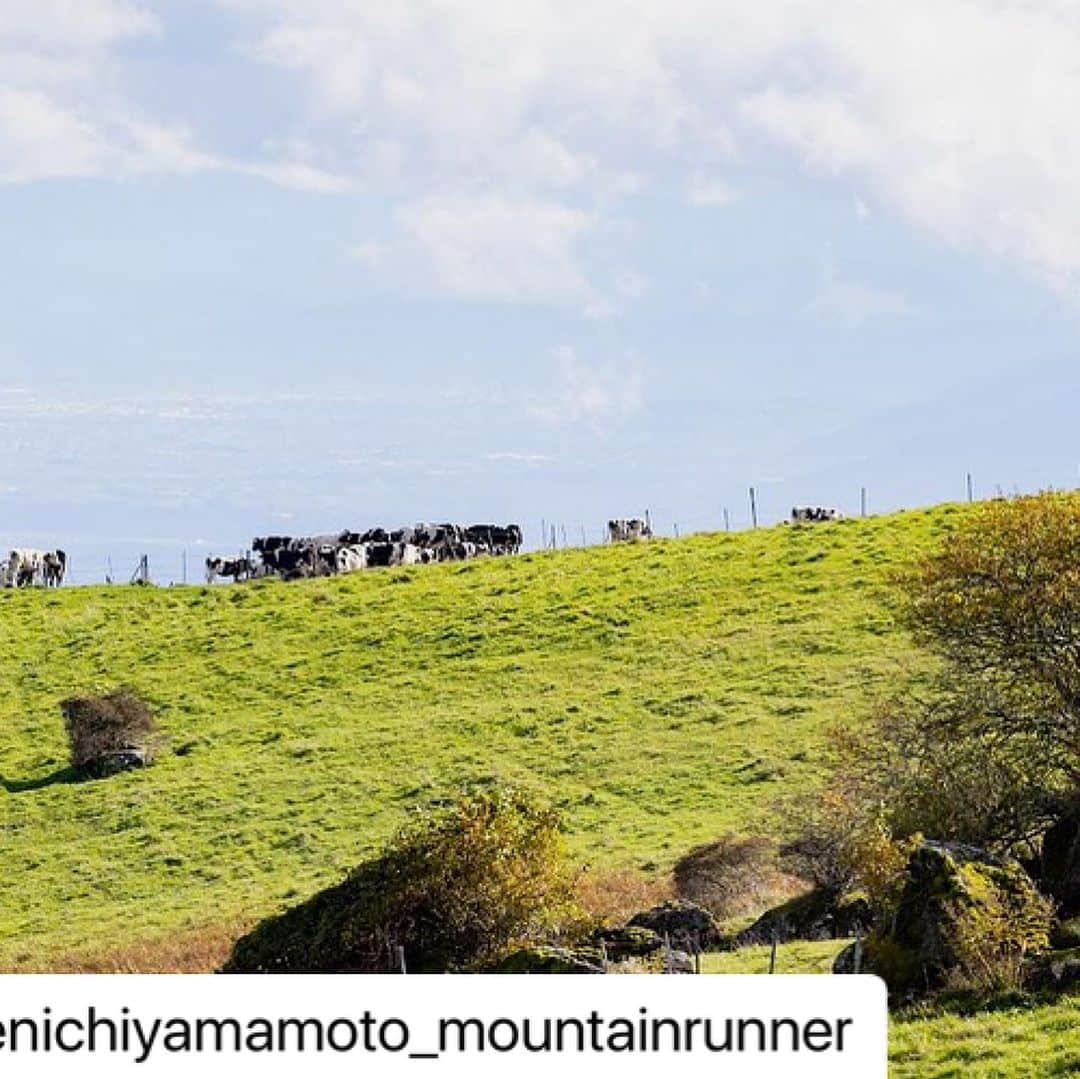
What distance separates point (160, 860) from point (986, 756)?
26834 mm

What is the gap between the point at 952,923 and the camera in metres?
22.8

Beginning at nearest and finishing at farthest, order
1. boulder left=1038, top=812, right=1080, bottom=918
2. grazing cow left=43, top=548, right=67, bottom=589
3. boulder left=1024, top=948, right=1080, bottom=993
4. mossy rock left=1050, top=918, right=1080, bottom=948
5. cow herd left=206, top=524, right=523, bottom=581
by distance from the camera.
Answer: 1. boulder left=1024, top=948, right=1080, bottom=993
2. mossy rock left=1050, top=918, right=1080, bottom=948
3. boulder left=1038, top=812, right=1080, bottom=918
4. cow herd left=206, top=524, right=523, bottom=581
5. grazing cow left=43, top=548, right=67, bottom=589

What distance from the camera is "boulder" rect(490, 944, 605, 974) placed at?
23938mm

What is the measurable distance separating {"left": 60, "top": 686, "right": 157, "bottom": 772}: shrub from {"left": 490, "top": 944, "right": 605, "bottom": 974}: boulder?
36.8 meters

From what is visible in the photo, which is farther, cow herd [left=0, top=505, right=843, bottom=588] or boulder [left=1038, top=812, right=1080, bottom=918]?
cow herd [left=0, top=505, right=843, bottom=588]

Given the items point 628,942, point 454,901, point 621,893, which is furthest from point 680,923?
point 621,893

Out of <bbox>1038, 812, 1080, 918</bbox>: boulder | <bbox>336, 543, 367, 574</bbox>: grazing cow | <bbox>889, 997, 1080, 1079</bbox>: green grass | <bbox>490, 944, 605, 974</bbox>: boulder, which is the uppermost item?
<bbox>336, 543, 367, 574</bbox>: grazing cow

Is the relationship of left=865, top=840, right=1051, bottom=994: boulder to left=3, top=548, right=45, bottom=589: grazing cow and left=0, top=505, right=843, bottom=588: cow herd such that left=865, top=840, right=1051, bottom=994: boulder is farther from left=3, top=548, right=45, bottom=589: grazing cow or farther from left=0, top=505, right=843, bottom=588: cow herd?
left=3, top=548, right=45, bottom=589: grazing cow

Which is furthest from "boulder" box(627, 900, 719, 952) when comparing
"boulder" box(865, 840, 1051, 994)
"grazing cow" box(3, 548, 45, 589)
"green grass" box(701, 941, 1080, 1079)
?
"grazing cow" box(3, 548, 45, 589)

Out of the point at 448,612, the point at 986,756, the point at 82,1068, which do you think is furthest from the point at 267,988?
the point at 448,612

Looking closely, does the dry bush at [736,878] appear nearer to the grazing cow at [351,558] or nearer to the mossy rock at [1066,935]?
the mossy rock at [1066,935]

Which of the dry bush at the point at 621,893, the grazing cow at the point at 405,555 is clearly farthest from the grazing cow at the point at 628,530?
the dry bush at the point at 621,893

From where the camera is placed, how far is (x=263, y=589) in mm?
83500

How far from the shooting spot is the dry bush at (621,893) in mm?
36625
